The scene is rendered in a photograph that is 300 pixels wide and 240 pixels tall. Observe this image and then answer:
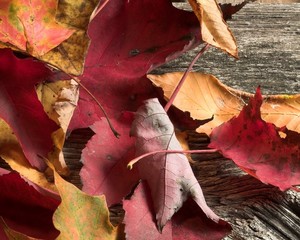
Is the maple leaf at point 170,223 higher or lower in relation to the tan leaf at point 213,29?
lower

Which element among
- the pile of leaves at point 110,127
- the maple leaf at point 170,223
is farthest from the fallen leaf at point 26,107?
the maple leaf at point 170,223

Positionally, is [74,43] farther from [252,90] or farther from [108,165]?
[252,90]

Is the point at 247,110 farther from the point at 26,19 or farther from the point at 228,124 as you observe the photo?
the point at 26,19

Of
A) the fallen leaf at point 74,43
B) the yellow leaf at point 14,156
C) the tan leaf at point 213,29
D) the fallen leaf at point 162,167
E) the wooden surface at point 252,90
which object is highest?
the fallen leaf at point 74,43

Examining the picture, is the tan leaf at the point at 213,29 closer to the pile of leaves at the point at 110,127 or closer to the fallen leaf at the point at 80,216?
the pile of leaves at the point at 110,127

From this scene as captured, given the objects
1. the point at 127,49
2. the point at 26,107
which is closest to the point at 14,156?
the point at 26,107
